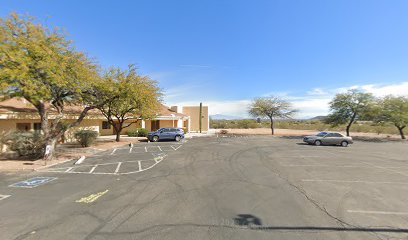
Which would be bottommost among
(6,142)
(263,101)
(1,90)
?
(6,142)

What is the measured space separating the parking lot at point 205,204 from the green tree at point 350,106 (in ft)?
81.9

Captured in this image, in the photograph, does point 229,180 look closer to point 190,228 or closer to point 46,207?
point 190,228

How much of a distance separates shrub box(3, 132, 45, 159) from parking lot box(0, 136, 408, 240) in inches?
187

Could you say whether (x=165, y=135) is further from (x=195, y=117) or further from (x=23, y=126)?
(x=195, y=117)

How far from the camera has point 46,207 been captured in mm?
6285

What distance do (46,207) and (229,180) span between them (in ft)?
21.5

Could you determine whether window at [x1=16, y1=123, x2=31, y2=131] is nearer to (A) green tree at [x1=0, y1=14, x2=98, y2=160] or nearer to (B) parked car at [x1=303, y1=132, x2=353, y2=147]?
(A) green tree at [x1=0, y1=14, x2=98, y2=160]

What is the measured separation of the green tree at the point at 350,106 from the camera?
32222mm

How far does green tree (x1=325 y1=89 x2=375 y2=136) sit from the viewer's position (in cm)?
3222

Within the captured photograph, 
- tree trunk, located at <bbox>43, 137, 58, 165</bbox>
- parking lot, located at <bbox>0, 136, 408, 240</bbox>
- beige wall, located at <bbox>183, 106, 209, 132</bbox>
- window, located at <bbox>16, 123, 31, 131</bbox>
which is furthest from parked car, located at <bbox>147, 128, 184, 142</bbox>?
beige wall, located at <bbox>183, 106, 209, 132</bbox>

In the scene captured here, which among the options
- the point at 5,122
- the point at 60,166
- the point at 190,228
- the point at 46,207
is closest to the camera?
the point at 190,228

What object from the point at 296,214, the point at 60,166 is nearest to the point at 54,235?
the point at 296,214

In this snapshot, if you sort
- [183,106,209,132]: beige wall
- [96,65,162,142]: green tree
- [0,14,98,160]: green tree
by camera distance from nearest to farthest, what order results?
[0,14,98,160]: green tree, [96,65,162,142]: green tree, [183,106,209,132]: beige wall

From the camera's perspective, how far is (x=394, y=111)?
30.0m
